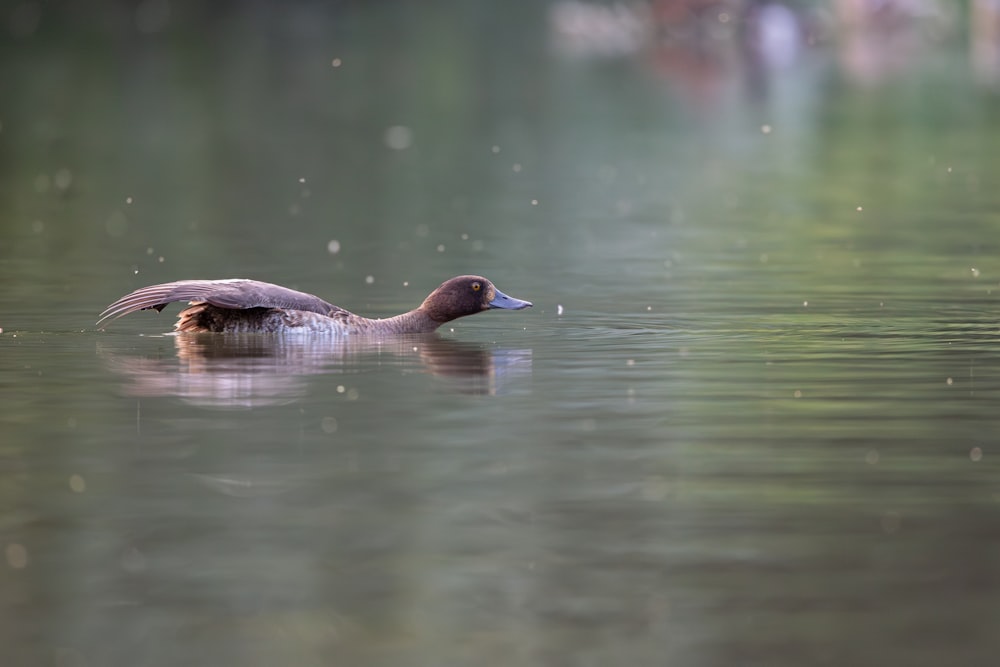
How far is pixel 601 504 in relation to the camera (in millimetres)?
8375

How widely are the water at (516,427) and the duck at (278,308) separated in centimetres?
23

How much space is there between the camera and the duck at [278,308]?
13.7 m

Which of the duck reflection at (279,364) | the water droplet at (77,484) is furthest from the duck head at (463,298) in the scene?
the water droplet at (77,484)

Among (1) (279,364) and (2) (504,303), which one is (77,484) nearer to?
(1) (279,364)

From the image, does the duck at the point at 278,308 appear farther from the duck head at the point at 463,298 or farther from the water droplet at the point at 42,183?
the water droplet at the point at 42,183

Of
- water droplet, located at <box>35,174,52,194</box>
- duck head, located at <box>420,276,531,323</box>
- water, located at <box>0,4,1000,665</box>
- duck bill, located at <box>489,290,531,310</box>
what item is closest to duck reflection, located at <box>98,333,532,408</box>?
water, located at <box>0,4,1000,665</box>

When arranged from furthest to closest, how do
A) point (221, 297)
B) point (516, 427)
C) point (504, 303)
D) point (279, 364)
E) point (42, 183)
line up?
point (42, 183) < point (504, 303) < point (221, 297) < point (279, 364) < point (516, 427)

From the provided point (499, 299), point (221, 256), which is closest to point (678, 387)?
point (499, 299)

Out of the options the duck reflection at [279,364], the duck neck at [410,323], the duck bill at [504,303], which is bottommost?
the duck reflection at [279,364]

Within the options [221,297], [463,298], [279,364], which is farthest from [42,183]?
[279,364]

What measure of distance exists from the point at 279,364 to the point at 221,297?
121 centimetres

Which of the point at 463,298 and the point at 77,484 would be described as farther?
the point at 463,298

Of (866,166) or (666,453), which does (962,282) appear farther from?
(866,166)

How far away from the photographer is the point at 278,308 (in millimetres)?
13859
